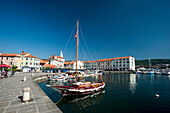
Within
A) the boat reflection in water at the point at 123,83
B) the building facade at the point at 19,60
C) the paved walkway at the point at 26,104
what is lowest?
the boat reflection in water at the point at 123,83

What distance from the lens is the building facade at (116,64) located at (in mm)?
102125

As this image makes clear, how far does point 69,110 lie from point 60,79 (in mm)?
26607

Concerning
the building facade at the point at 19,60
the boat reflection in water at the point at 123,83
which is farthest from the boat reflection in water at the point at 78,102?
the building facade at the point at 19,60

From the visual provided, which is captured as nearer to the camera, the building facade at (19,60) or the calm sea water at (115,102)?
the calm sea water at (115,102)

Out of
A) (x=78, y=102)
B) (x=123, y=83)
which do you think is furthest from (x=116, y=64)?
(x=78, y=102)

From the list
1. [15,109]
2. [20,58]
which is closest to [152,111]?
[15,109]

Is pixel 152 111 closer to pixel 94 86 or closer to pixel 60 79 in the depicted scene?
pixel 94 86

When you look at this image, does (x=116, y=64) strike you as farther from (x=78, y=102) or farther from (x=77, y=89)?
(x=78, y=102)

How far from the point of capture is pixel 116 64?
111750 millimetres

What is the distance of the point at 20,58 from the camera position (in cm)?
6209

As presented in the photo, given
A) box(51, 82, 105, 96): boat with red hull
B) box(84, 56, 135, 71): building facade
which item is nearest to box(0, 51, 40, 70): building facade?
box(51, 82, 105, 96): boat with red hull

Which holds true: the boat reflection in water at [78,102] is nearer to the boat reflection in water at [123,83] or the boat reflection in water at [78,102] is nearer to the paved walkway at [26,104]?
the paved walkway at [26,104]

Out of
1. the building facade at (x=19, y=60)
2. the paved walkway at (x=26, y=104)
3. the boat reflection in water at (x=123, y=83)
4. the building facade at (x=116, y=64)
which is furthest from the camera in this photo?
the building facade at (x=116, y=64)

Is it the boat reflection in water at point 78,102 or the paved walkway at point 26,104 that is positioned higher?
the paved walkway at point 26,104
